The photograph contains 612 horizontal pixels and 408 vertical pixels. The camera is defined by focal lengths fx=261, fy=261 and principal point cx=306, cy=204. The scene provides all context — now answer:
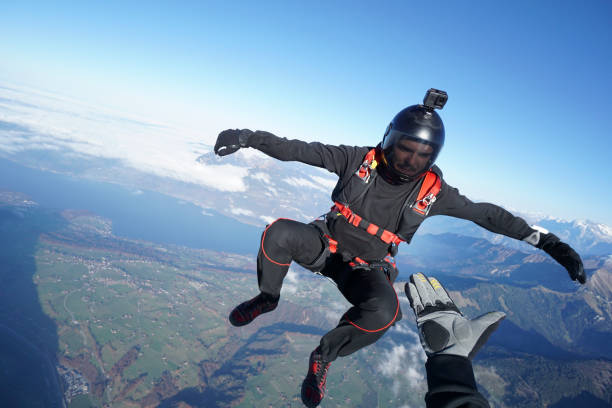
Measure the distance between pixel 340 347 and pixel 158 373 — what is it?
230 ft

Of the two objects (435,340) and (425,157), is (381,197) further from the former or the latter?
(435,340)

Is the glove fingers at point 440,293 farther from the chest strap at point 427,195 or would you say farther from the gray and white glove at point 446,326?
the chest strap at point 427,195

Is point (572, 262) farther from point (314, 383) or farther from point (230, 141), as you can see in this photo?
point (230, 141)

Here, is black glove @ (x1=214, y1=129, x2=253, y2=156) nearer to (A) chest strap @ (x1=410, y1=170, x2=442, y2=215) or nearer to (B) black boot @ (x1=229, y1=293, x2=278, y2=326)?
(B) black boot @ (x1=229, y1=293, x2=278, y2=326)

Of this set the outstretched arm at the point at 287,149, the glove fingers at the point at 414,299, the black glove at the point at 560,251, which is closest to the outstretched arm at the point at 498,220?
the black glove at the point at 560,251

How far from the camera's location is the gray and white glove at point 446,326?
260 cm

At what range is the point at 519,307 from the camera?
120438mm

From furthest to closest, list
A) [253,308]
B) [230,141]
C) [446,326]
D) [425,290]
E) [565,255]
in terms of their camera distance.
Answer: [253,308]
[425,290]
[230,141]
[565,255]
[446,326]

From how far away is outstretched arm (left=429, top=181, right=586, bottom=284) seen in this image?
3.32m

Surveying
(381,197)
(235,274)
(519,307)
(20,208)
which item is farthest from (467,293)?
(20,208)

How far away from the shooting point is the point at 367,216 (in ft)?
11.9

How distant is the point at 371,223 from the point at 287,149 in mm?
1516

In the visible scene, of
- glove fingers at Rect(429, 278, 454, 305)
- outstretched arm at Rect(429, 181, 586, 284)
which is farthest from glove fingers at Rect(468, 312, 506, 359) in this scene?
outstretched arm at Rect(429, 181, 586, 284)

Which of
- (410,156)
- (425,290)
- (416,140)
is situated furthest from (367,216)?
(425,290)
